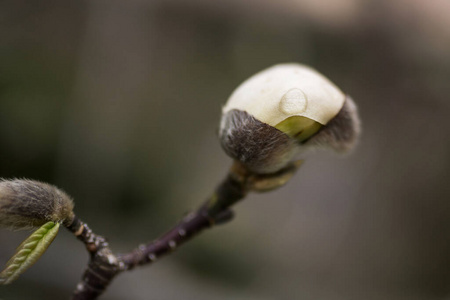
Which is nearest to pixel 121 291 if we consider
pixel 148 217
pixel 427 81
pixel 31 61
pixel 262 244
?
pixel 148 217

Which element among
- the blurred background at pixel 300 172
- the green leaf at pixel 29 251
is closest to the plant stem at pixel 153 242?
the green leaf at pixel 29 251

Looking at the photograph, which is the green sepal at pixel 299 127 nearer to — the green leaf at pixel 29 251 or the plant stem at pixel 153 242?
the plant stem at pixel 153 242

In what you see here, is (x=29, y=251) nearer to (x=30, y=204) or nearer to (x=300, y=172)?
(x=30, y=204)

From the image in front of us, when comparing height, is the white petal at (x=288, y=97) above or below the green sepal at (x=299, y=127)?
above

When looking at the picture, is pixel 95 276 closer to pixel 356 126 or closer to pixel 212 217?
pixel 212 217

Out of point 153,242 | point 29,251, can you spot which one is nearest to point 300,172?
point 153,242

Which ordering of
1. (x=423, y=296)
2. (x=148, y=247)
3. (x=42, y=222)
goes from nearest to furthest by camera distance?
(x=42, y=222) → (x=148, y=247) → (x=423, y=296)

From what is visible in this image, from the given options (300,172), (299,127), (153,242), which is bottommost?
(300,172)
